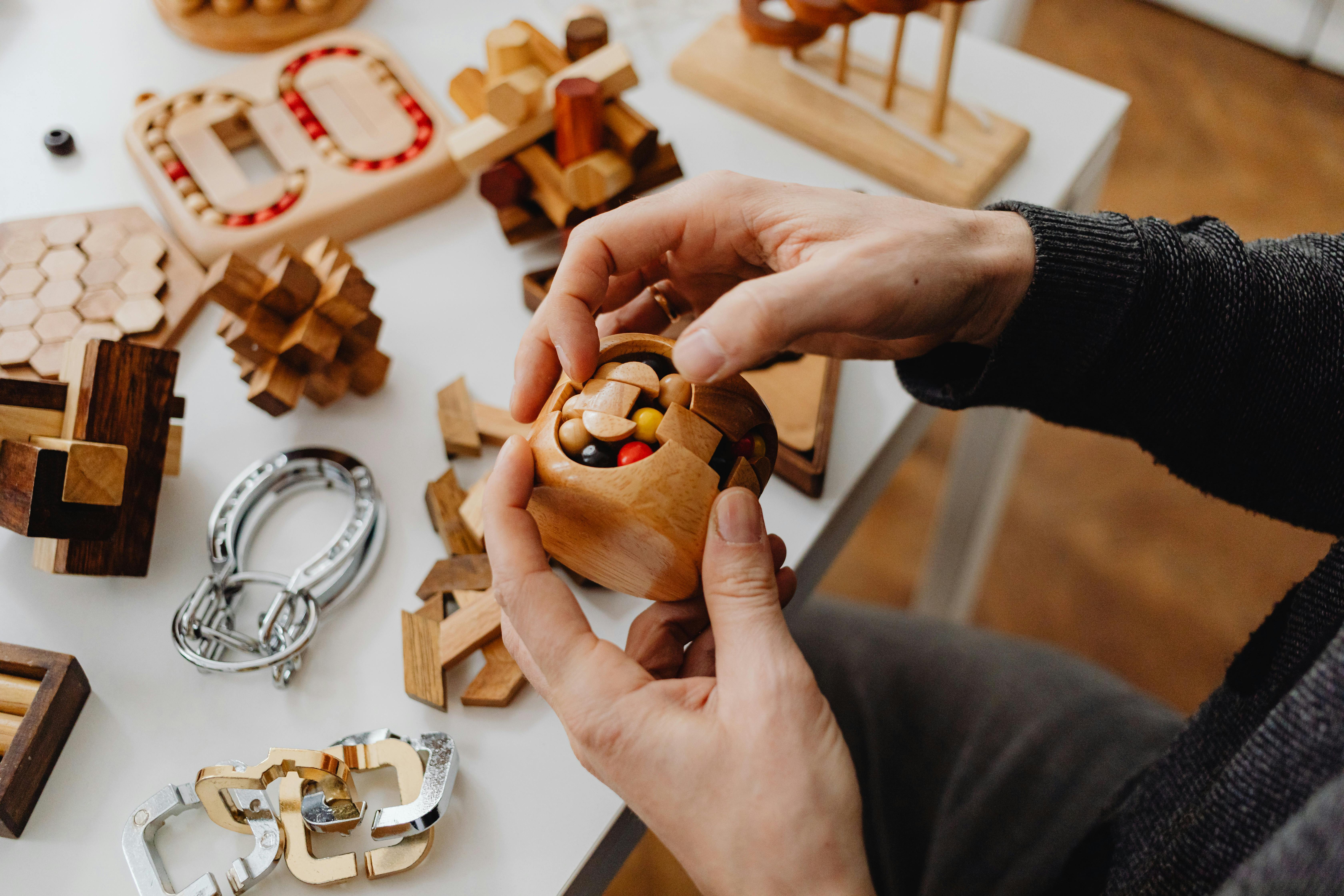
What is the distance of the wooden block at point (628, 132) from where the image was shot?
0.88 meters

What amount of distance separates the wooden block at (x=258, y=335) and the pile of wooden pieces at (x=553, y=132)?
0.75ft

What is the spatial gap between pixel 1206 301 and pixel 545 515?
486 millimetres

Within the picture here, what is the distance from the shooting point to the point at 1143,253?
664 millimetres

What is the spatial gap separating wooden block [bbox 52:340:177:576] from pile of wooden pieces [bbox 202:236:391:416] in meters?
0.06

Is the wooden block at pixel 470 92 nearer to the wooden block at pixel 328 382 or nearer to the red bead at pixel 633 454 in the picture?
the wooden block at pixel 328 382

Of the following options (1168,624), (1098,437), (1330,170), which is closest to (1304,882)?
(1168,624)

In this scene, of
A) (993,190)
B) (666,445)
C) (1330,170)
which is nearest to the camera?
(666,445)

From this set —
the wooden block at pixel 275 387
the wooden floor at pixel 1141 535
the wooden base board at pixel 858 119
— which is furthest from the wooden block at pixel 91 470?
the wooden floor at pixel 1141 535

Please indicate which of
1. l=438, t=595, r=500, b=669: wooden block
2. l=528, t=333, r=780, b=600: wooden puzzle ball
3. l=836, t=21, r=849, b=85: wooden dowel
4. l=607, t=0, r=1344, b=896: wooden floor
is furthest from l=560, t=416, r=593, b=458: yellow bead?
l=607, t=0, r=1344, b=896: wooden floor

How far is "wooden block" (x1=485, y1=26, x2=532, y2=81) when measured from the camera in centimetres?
88

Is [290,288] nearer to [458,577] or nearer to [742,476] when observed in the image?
[458,577]

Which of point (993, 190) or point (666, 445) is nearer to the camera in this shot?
point (666, 445)

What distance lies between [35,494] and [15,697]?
0.14 meters

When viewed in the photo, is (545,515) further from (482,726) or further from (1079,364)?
(1079,364)
